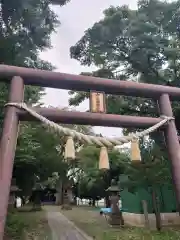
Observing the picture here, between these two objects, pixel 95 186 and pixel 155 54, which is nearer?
pixel 155 54

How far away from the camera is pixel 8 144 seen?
3473 mm

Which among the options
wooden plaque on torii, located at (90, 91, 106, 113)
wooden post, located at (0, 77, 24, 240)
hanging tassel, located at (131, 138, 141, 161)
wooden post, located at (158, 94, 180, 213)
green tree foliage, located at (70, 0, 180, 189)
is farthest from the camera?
green tree foliage, located at (70, 0, 180, 189)

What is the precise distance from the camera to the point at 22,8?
847 centimetres

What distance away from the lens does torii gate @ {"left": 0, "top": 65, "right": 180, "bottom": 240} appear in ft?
11.7

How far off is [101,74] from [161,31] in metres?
3.75

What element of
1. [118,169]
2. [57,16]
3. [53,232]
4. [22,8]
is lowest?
[53,232]

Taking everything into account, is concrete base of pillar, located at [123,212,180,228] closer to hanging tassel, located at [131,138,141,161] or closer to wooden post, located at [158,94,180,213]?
wooden post, located at [158,94,180,213]

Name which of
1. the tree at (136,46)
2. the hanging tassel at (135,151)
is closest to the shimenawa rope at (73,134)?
the hanging tassel at (135,151)

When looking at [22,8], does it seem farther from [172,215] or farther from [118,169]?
[118,169]

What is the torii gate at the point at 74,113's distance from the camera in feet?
11.7

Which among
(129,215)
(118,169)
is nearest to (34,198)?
(118,169)

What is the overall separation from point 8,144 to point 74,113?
123cm

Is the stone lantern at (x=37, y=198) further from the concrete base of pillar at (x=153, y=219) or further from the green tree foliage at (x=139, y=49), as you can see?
the green tree foliage at (x=139, y=49)

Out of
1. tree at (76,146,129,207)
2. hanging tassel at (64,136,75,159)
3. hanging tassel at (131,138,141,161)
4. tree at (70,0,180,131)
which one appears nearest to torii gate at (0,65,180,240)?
hanging tassel at (131,138,141,161)
